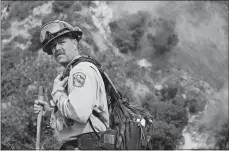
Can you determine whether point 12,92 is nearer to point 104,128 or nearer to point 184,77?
point 184,77

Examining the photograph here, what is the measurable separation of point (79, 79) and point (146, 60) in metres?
28.2

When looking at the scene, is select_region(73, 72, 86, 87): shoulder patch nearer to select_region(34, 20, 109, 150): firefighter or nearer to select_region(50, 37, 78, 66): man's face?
select_region(34, 20, 109, 150): firefighter

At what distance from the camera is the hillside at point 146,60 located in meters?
23.3

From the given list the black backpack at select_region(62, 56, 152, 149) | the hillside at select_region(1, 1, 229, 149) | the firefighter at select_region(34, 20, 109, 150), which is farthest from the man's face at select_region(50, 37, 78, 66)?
the hillside at select_region(1, 1, 229, 149)

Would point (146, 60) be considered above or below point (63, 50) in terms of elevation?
above

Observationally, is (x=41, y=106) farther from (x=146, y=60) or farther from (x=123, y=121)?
(x=146, y=60)

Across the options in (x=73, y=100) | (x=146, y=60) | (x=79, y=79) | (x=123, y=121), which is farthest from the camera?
(x=146, y=60)

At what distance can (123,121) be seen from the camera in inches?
125

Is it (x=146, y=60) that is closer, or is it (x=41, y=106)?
(x=41, y=106)

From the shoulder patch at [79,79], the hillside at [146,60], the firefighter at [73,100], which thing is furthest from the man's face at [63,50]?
the hillside at [146,60]

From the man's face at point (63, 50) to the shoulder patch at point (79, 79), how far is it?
32 centimetres

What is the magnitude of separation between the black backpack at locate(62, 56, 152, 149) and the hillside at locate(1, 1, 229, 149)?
16.0 metres

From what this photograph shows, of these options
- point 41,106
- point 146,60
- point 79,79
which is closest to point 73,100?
point 79,79

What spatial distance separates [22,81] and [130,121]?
72.7ft
